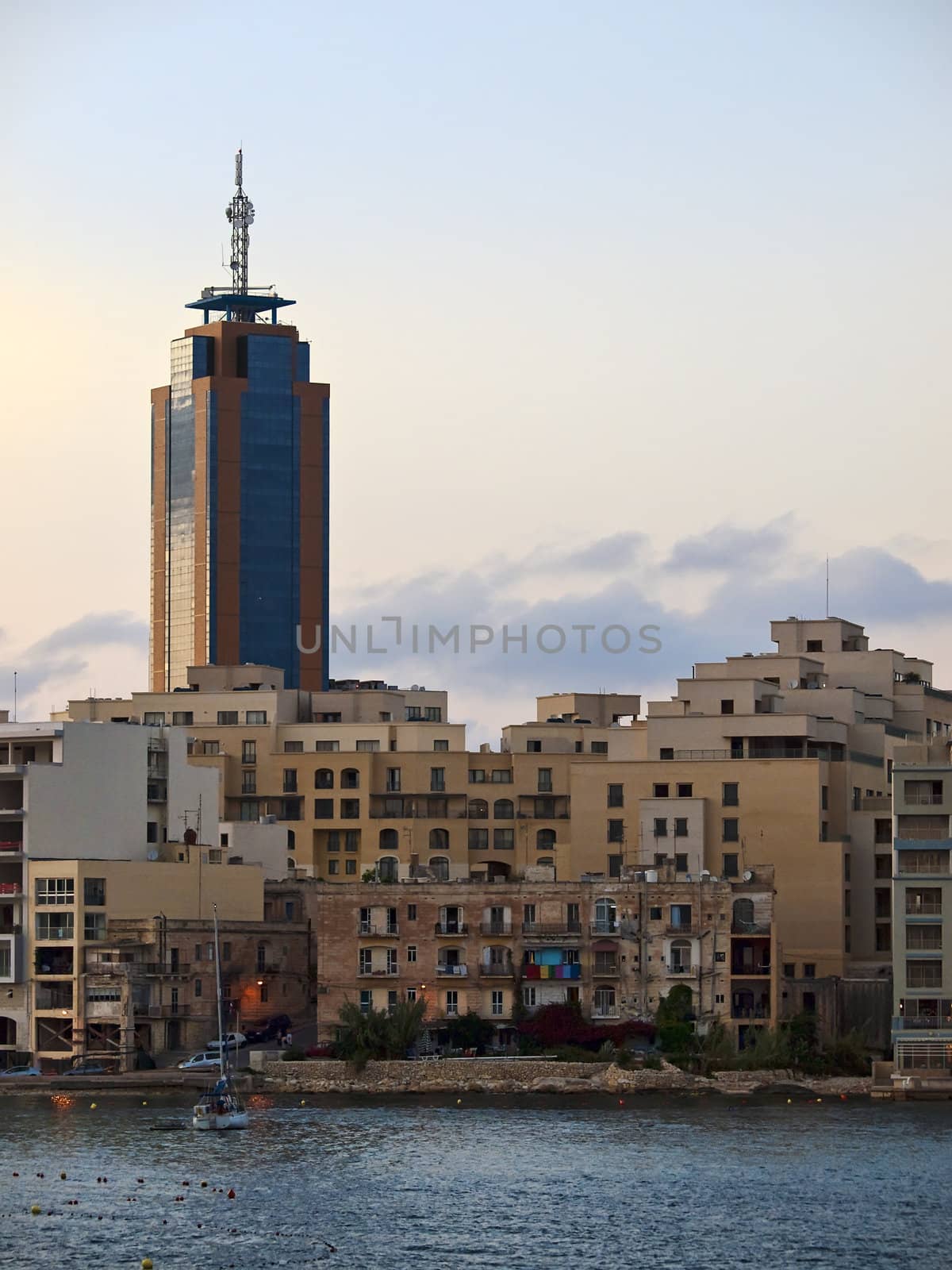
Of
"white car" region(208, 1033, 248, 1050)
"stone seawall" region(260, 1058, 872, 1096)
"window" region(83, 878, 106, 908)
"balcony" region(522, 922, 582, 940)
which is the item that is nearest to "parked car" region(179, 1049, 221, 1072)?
"white car" region(208, 1033, 248, 1050)

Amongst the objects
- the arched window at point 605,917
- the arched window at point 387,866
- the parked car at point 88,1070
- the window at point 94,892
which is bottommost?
the parked car at point 88,1070

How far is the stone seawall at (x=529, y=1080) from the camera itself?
122 meters

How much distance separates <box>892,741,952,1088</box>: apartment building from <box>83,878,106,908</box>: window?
1313 inches

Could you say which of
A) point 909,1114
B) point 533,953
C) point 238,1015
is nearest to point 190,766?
point 238,1015

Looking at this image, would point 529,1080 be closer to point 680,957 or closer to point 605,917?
point 605,917

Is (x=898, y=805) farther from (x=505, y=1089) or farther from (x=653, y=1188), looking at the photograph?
(x=653, y=1188)

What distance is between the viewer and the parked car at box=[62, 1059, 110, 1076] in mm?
125625

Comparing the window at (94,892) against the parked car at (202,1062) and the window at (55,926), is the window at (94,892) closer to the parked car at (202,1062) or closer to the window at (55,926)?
the window at (55,926)

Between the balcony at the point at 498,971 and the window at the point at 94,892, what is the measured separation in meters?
16.4

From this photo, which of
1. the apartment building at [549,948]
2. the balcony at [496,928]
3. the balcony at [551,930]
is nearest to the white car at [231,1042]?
the apartment building at [549,948]

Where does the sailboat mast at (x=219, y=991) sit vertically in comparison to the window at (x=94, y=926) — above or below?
below

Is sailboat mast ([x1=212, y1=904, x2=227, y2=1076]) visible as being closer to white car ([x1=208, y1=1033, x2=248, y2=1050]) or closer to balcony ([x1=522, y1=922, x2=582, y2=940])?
white car ([x1=208, y1=1033, x2=248, y2=1050])

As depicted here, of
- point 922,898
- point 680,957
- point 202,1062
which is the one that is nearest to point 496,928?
point 680,957

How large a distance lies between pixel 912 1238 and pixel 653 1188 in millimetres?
10786
